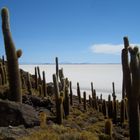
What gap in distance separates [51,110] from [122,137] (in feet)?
14.3

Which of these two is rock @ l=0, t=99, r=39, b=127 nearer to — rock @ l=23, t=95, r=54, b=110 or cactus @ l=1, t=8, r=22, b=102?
cactus @ l=1, t=8, r=22, b=102

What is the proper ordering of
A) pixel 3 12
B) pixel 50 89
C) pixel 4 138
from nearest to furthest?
pixel 4 138 < pixel 3 12 < pixel 50 89

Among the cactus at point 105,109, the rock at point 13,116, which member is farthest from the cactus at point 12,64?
the cactus at point 105,109

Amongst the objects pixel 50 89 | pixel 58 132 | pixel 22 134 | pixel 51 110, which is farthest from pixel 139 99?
pixel 50 89

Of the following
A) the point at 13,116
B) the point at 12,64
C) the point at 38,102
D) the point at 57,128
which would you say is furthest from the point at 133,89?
the point at 38,102

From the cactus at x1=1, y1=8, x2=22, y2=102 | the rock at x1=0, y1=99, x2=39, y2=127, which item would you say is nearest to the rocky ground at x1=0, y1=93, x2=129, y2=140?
the rock at x1=0, y1=99, x2=39, y2=127

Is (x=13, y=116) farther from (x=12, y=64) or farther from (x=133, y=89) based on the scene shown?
(x=133, y=89)

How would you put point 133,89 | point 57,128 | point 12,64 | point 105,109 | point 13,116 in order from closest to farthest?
point 133,89 → point 57,128 → point 13,116 → point 12,64 → point 105,109

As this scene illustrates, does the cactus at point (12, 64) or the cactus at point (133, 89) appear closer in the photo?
the cactus at point (133, 89)

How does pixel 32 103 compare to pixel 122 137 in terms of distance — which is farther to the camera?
pixel 32 103

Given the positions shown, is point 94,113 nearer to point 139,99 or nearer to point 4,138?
point 139,99

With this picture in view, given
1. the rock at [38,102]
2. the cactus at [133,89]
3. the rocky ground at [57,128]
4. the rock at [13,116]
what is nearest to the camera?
the rocky ground at [57,128]

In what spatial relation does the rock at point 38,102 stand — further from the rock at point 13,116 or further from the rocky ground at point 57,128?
the rock at point 13,116

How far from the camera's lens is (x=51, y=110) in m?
20.4
